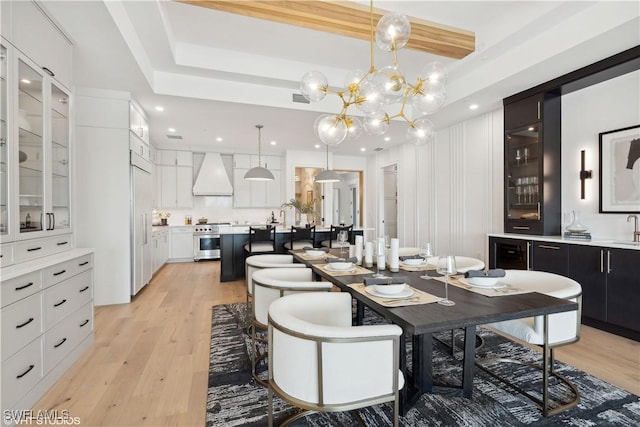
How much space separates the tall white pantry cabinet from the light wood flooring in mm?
209

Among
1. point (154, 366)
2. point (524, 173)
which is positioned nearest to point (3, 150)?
point (154, 366)

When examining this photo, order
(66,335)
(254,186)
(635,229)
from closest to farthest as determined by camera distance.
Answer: (66,335) < (635,229) < (254,186)

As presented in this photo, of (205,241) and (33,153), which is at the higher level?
(33,153)

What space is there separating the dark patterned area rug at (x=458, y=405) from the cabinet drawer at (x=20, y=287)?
1.28 meters

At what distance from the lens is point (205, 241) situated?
7133mm

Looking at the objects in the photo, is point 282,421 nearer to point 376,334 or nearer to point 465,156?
point 376,334

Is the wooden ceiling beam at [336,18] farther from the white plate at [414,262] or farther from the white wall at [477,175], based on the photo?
the white plate at [414,262]

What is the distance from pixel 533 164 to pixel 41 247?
5.07m

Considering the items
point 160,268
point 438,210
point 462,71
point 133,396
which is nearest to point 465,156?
point 438,210

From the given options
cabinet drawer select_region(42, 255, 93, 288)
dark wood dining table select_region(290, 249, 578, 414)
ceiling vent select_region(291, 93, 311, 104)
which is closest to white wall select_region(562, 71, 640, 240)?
dark wood dining table select_region(290, 249, 578, 414)

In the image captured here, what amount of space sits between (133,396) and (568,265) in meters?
4.09

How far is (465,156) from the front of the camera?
504 centimetres

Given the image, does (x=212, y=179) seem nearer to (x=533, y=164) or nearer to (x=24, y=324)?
(x=24, y=324)

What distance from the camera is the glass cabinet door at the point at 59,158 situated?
2.45 meters
